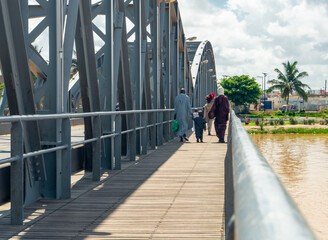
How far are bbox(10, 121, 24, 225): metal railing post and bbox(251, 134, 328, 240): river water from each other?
8.64 ft

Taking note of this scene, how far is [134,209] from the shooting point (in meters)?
4.75

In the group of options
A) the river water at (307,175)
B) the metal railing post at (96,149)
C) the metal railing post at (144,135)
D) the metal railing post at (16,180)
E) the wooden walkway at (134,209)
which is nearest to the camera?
the wooden walkway at (134,209)

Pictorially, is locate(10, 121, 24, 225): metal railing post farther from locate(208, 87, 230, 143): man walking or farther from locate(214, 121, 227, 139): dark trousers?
locate(214, 121, 227, 139): dark trousers

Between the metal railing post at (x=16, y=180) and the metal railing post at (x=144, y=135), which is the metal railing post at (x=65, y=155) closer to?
the metal railing post at (x=16, y=180)

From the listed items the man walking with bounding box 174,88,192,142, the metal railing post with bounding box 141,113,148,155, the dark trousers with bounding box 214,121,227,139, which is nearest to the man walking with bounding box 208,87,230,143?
the dark trousers with bounding box 214,121,227,139

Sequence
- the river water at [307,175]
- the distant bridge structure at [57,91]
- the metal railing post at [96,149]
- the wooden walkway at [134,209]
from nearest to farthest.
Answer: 1. the wooden walkway at [134,209]
2. the distant bridge structure at [57,91]
3. the metal railing post at [96,149]
4. the river water at [307,175]

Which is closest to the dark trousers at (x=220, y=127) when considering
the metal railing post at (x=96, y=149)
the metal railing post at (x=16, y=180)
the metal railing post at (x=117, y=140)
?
the metal railing post at (x=117, y=140)

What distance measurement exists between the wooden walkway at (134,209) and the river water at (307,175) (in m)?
1.17

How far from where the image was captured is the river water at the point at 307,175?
41.7ft

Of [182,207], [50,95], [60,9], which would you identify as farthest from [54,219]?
[60,9]

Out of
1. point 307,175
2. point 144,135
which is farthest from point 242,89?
point 144,135

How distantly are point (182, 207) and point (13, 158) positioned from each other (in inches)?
68.4

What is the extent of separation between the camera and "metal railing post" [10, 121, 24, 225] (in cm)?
389

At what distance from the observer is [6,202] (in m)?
4.78
